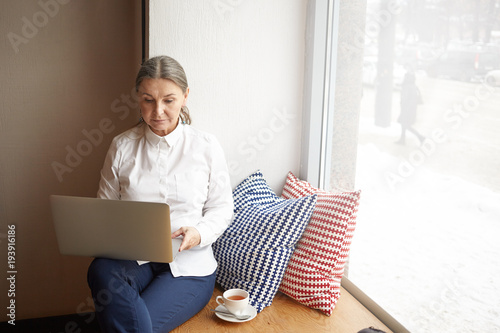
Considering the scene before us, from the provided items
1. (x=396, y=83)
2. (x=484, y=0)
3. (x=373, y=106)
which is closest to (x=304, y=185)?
(x=373, y=106)

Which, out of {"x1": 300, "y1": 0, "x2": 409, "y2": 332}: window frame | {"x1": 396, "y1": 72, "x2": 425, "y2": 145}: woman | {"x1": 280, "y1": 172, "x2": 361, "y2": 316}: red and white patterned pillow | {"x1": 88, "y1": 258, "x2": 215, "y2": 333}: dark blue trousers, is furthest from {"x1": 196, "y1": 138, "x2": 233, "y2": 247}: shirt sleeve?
{"x1": 396, "y1": 72, "x2": 425, "y2": 145}: woman

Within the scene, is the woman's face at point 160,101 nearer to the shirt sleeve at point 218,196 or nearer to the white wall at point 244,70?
the shirt sleeve at point 218,196

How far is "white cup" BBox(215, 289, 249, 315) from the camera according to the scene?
158 cm

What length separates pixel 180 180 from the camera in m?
1.74

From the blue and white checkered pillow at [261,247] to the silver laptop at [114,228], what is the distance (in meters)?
0.43

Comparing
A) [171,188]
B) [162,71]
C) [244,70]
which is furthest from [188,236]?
[244,70]

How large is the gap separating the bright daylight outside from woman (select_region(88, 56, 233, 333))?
0.68m

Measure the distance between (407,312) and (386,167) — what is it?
56cm

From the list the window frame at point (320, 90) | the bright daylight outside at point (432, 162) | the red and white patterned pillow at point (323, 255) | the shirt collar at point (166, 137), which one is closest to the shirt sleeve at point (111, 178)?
the shirt collar at point (166, 137)

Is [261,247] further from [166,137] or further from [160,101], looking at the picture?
[160,101]

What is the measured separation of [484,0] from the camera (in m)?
1.23

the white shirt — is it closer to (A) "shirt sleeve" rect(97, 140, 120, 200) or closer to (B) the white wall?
(A) "shirt sleeve" rect(97, 140, 120, 200)

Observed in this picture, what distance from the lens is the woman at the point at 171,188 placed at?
157 cm

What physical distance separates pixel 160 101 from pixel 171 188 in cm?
35
